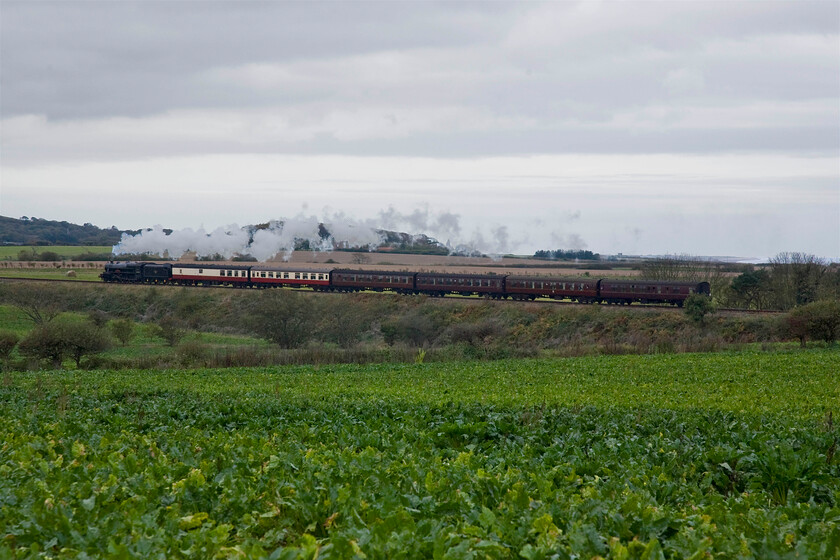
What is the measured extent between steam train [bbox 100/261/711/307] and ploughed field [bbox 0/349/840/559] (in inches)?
1548

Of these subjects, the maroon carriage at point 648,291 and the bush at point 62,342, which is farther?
the maroon carriage at point 648,291

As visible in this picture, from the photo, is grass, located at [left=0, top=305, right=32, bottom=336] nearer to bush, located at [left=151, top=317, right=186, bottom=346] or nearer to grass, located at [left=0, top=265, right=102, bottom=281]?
bush, located at [left=151, top=317, right=186, bottom=346]

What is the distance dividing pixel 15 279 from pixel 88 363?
4769 cm

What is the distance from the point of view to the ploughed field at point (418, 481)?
525 cm

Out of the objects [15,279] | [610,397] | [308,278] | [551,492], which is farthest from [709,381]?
[15,279]

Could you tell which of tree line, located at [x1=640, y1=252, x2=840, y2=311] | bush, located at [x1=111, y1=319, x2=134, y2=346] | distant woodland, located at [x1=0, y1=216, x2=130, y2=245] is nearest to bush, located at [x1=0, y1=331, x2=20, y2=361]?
bush, located at [x1=111, y1=319, x2=134, y2=346]

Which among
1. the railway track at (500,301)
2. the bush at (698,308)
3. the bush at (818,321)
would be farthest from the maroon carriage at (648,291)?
the bush at (818,321)

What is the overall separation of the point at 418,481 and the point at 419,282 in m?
57.4

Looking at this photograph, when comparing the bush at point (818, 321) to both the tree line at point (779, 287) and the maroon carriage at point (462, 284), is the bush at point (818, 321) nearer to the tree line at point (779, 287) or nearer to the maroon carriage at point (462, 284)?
the tree line at point (779, 287)

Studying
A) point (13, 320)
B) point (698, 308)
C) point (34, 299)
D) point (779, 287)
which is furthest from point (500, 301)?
point (13, 320)

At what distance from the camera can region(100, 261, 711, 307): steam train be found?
54.8 metres

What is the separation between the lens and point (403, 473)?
7418mm

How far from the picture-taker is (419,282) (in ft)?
212

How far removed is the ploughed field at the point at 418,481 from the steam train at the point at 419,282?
3932cm
